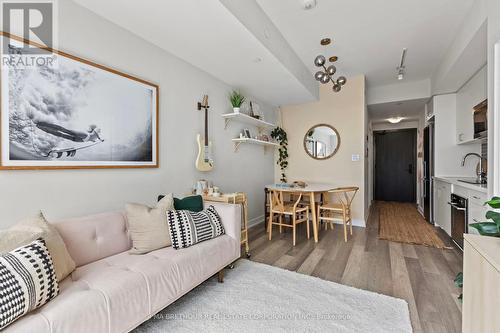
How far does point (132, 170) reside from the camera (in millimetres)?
2230

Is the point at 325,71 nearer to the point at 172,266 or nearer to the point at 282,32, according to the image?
the point at 282,32

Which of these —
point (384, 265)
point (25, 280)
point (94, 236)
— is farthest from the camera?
point (384, 265)

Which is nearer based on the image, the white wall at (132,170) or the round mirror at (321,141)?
the white wall at (132,170)

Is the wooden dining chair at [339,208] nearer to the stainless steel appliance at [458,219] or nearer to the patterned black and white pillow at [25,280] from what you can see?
the stainless steel appliance at [458,219]

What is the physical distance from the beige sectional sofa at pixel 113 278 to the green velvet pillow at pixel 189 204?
15.0 inches

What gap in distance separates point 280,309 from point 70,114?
220 centimetres

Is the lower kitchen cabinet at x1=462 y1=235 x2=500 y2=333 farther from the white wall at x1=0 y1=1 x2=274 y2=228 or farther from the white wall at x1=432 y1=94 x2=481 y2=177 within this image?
the white wall at x1=432 y1=94 x2=481 y2=177

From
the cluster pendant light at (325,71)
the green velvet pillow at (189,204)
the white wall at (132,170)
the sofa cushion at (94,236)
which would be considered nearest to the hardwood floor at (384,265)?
the green velvet pillow at (189,204)

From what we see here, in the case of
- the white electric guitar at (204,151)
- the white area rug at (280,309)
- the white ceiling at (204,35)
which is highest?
the white ceiling at (204,35)

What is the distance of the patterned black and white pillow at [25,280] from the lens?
983mm

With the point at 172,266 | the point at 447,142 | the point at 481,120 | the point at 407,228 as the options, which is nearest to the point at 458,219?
the point at 407,228

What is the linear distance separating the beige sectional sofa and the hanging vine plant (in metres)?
3.00

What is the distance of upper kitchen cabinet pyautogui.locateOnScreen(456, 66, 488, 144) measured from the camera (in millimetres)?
3062

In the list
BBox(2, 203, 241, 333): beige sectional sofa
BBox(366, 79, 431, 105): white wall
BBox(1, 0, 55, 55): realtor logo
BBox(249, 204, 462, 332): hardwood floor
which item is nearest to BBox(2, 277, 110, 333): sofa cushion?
BBox(2, 203, 241, 333): beige sectional sofa
